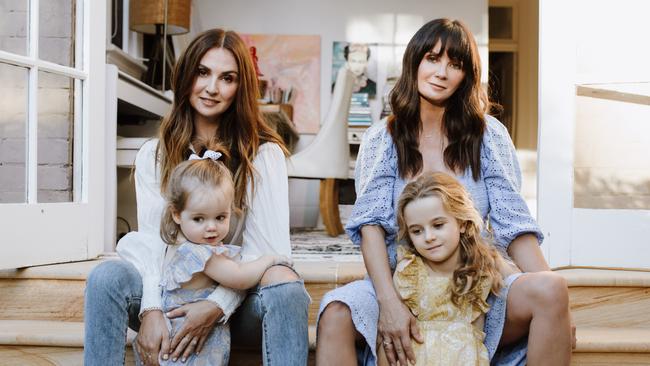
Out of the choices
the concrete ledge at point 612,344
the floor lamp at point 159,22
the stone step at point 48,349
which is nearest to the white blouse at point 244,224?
the stone step at point 48,349

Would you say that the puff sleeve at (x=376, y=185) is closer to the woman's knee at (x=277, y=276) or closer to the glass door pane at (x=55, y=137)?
the woman's knee at (x=277, y=276)

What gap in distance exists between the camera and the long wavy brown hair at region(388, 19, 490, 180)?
181 cm

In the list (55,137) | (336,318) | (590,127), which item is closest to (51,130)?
(55,137)

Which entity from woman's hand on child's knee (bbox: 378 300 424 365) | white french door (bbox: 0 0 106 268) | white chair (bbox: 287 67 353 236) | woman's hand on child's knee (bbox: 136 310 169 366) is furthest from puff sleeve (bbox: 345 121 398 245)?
white chair (bbox: 287 67 353 236)

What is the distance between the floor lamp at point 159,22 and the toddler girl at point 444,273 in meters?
2.81

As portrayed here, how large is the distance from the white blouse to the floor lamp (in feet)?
7.64

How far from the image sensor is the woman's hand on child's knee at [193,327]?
5.36 ft

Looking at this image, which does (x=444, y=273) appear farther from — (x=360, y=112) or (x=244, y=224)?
(x=360, y=112)

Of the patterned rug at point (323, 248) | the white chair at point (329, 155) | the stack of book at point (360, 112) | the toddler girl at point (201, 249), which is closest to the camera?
the toddler girl at point (201, 249)

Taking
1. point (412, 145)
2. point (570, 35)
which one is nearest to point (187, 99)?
point (412, 145)

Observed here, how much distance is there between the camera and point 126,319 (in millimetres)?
1669

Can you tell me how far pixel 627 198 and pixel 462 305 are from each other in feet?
3.35

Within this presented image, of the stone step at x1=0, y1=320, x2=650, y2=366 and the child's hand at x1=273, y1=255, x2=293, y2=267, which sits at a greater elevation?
the child's hand at x1=273, y1=255, x2=293, y2=267

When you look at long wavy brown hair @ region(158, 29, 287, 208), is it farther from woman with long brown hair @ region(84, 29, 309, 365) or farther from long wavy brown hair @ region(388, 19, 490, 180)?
long wavy brown hair @ region(388, 19, 490, 180)
